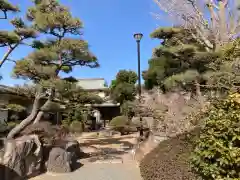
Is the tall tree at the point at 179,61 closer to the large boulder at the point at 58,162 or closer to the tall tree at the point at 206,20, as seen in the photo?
the tall tree at the point at 206,20

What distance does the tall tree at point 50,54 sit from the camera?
22.8 ft

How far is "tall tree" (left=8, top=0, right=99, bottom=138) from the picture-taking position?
22.8ft

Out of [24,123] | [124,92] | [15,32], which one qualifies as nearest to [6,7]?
[15,32]

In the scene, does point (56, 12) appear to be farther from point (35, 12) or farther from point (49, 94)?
point (49, 94)

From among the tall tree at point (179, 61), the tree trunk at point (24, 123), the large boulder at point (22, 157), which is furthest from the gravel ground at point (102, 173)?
the tall tree at point (179, 61)

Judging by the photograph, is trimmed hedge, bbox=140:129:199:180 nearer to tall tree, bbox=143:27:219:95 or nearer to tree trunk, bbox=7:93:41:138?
tall tree, bbox=143:27:219:95

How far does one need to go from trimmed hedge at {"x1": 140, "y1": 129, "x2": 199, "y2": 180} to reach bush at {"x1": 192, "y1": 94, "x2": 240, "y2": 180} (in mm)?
1147

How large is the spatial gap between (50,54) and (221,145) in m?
5.53

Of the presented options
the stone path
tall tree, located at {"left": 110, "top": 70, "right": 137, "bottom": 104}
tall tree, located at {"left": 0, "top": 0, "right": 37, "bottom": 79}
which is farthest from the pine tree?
tall tree, located at {"left": 110, "top": 70, "right": 137, "bottom": 104}

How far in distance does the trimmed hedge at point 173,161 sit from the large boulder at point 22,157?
2.95m

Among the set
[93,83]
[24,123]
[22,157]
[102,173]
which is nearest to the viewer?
[22,157]

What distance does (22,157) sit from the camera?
19.4 ft

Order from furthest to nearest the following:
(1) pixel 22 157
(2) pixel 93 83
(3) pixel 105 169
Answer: (2) pixel 93 83 → (3) pixel 105 169 → (1) pixel 22 157

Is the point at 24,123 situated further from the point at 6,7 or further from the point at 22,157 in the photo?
the point at 6,7
